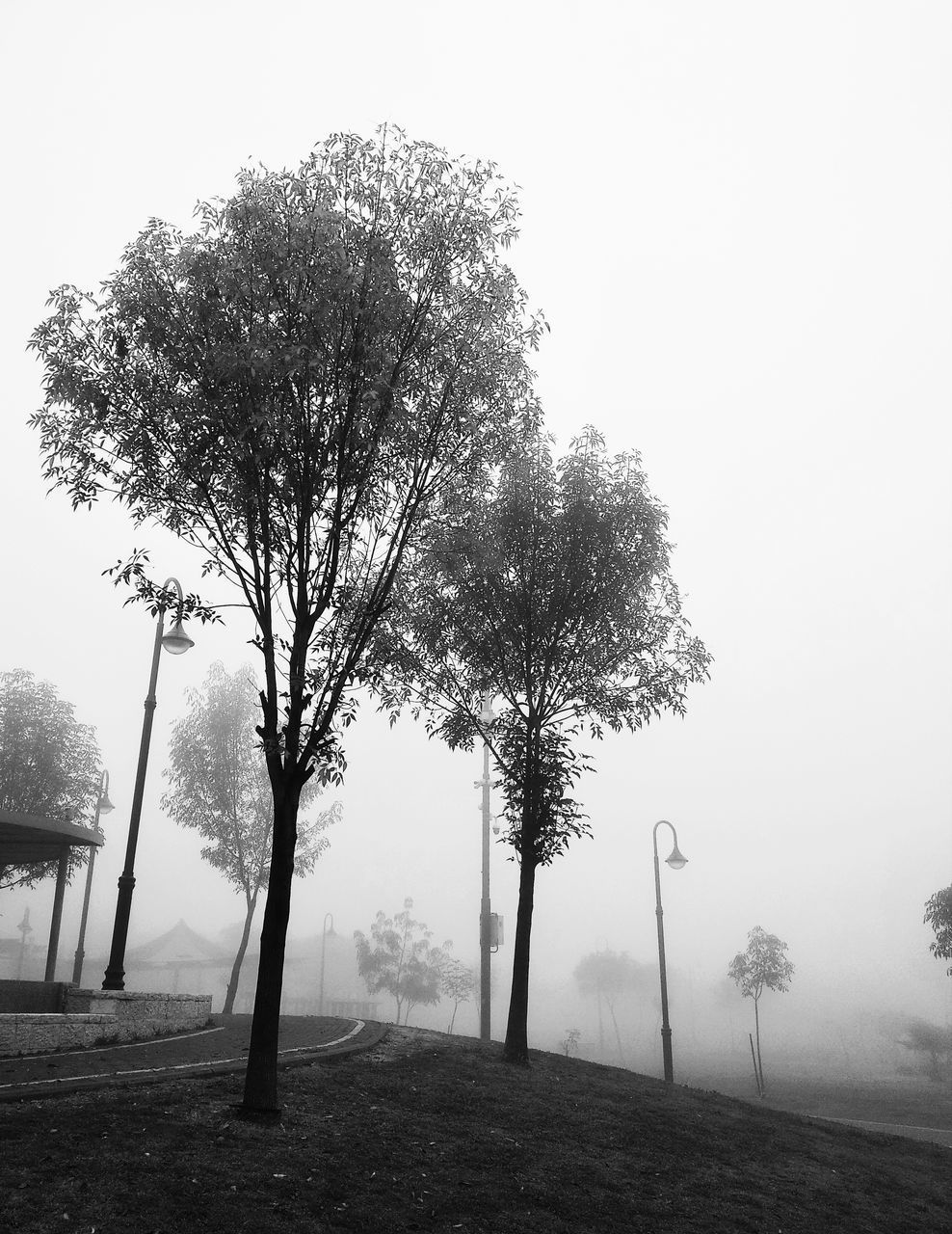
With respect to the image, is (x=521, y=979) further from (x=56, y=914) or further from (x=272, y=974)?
(x=56, y=914)

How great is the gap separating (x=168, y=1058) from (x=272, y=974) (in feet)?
15.2

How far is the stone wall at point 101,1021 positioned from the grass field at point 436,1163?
3.86m

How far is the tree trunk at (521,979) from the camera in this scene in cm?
1669

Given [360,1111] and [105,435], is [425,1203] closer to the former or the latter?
[360,1111]

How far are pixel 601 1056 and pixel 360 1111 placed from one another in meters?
98.1

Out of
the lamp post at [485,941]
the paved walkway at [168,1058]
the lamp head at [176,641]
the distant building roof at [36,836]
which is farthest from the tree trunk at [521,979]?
the distant building roof at [36,836]

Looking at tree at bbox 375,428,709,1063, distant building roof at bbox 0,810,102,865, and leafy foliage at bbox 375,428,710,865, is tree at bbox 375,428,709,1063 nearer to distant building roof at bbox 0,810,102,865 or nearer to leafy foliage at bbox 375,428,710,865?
leafy foliage at bbox 375,428,710,865

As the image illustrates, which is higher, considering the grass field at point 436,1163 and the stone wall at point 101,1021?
the stone wall at point 101,1021

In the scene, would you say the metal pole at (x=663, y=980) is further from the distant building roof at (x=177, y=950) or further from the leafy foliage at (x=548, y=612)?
the distant building roof at (x=177, y=950)

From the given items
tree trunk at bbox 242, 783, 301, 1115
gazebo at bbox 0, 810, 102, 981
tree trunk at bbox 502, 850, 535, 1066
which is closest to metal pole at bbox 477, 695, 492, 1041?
tree trunk at bbox 502, 850, 535, 1066

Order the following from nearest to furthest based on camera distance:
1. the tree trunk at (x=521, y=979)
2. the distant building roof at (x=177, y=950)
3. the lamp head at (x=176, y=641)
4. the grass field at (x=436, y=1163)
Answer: the grass field at (x=436, y=1163) → the tree trunk at (x=521, y=979) → the lamp head at (x=176, y=641) → the distant building roof at (x=177, y=950)

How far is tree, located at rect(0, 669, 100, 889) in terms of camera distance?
122 feet

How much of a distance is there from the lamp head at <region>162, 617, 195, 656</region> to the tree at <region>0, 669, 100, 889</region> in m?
21.1

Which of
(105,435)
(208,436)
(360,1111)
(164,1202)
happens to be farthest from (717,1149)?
(105,435)
